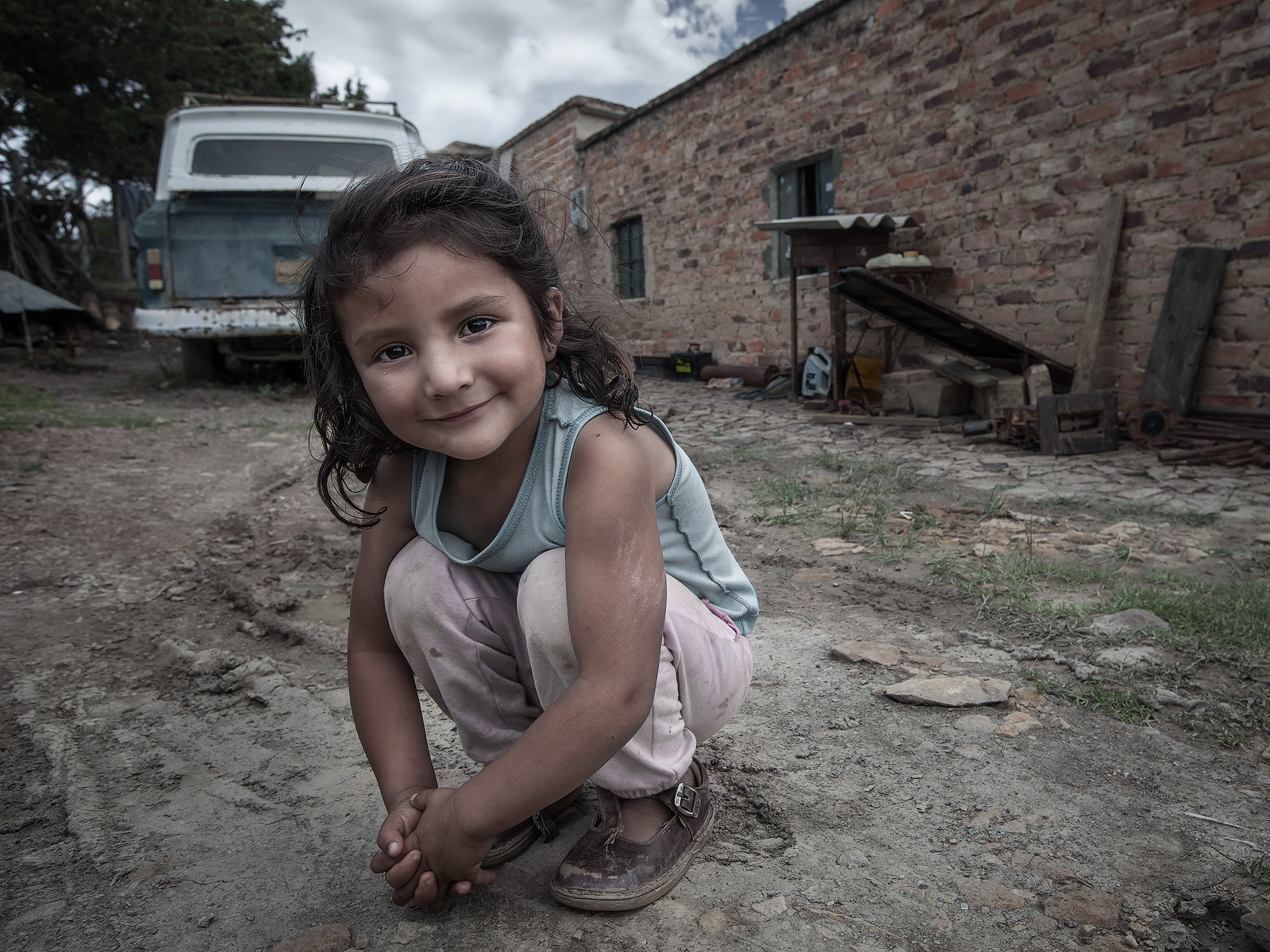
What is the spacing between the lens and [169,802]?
133cm

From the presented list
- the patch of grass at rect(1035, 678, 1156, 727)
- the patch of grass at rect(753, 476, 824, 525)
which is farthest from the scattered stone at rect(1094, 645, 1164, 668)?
the patch of grass at rect(753, 476, 824, 525)

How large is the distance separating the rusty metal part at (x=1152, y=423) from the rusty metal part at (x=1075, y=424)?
169 millimetres

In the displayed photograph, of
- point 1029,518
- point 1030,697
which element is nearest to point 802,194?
point 1029,518

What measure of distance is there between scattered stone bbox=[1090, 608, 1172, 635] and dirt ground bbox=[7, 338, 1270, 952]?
3 centimetres

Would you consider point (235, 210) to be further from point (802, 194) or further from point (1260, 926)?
point (1260, 926)

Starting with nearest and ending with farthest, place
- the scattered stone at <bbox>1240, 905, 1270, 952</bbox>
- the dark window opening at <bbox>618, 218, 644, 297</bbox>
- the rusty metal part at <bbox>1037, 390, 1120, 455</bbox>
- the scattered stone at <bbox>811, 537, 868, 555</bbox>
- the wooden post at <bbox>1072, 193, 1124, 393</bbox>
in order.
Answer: the scattered stone at <bbox>1240, 905, 1270, 952</bbox>
the scattered stone at <bbox>811, 537, 868, 555</bbox>
the rusty metal part at <bbox>1037, 390, 1120, 455</bbox>
the wooden post at <bbox>1072, 193, 1124, 393</bbox>
the dark window opening at <bbox>618, 218, 644, 297</bbox>

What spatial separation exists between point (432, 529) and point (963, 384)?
5180 mm


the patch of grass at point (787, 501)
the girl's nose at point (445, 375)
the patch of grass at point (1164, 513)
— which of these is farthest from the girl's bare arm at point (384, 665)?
the patch of grass at point (1164, 513)

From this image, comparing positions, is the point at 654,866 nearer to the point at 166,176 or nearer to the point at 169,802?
the point at 169,802

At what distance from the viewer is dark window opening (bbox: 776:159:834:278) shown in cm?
706

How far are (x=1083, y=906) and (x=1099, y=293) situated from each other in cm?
482

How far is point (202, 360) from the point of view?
7.05 m

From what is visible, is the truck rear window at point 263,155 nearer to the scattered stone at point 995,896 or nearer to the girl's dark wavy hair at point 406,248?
the girl's dark wavy hair at point 406,248

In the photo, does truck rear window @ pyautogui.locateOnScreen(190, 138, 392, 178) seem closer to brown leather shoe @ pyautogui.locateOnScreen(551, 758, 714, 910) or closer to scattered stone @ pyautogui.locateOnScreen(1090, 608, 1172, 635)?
scattered stone @ pyautogui.locateOnScreen(1090, 608, 1172, 635)
